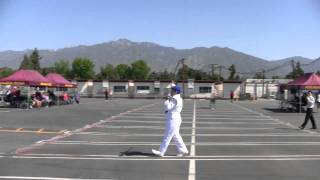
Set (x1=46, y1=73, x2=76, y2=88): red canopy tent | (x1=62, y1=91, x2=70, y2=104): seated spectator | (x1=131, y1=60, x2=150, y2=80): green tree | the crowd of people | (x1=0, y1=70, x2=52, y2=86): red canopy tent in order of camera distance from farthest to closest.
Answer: (x1=131, y1=60, x2=150, y2=80): green tree < (x1=62, y1=91, x2=70, y2=104): seated spectator < (x1=46, y1=73, x2=76, y2=88): red canopy tent < the crowd of people < (x1=0, y1=70, x2=52, y2=86): red canopy tent

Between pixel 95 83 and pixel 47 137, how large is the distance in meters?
75.9

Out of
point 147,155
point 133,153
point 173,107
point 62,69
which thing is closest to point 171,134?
point 173,107

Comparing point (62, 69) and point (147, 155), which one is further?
point (62, 69)

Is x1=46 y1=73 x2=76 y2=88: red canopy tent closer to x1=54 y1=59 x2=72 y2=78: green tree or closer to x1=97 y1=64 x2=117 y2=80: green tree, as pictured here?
x1=97 y1=64 x2=117 y2=80: green tree

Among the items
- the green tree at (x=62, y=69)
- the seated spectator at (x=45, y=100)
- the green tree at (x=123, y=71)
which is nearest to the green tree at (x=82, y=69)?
the green tree at (x=62, y=69)

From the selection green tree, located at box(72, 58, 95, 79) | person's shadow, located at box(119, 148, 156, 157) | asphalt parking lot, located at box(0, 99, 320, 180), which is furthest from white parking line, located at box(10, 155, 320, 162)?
green tree, located at box(72, 58, 95, 79)

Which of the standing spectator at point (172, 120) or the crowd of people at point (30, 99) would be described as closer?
the standing spectator at point (172, 120)

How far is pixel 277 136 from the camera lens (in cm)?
2016

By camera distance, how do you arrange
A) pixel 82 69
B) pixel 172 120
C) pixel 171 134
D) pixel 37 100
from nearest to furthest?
pixel 171 134 < pixel 172 120 < pixel 37 100 < pixel 82 69

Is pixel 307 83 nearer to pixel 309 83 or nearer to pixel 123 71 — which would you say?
pixel 309 83

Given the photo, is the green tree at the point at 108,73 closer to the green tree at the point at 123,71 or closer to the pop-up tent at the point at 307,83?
the green tree at the point at 123,71

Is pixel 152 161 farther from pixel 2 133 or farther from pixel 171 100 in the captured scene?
pixel 2 133

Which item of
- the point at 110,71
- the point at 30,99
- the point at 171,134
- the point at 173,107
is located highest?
the point at 110,71

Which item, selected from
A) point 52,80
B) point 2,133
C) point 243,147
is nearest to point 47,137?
point 2,133
